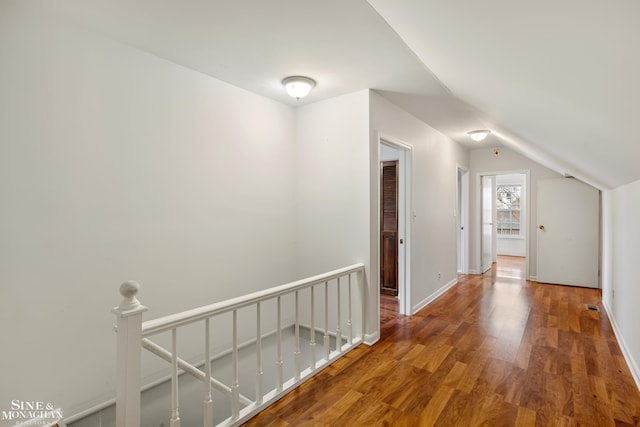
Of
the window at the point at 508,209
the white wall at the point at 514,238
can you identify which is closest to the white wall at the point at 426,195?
the white wall at the point at 514,238

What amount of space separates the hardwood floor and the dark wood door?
92 centimetres

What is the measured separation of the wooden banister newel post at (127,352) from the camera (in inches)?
54.7

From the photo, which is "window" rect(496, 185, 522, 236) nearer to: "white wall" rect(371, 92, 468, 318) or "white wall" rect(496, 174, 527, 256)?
"white wall" rect(496, 174, 527, 256)

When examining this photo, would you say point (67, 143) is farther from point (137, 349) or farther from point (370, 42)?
point (370, 42)

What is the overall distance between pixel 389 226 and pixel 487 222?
117 inches

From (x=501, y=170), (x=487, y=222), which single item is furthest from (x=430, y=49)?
(x=487, y=222)

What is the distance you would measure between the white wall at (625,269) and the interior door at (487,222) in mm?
2354

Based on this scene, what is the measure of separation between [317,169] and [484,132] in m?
2.68

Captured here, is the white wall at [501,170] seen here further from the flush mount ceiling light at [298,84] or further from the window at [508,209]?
the flush mount ceiling light at [298,84]

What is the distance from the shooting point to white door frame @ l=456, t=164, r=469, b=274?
5.91 meters

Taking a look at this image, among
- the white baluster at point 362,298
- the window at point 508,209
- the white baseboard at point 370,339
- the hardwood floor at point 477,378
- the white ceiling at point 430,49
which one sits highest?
the white ceiling at point 430,49

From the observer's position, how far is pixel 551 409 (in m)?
2.00

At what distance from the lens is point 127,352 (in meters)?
1.39

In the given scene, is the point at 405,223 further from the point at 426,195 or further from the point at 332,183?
the point at 332,183
